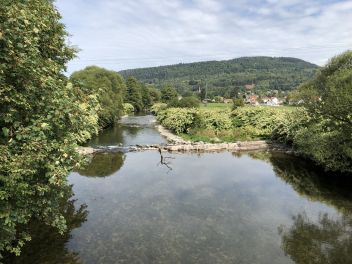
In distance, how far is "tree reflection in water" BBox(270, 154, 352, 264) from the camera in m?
17.5

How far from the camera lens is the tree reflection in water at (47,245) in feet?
54.0

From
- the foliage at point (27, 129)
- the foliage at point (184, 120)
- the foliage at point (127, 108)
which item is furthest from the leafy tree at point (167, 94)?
the foliage at point (27, 129)

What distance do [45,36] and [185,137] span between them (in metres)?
38.8

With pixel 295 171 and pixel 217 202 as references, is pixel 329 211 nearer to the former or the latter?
pixel 217 202

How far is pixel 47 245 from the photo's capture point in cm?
1794

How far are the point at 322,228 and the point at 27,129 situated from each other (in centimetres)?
1779

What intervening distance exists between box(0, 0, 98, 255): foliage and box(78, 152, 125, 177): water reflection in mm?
17989

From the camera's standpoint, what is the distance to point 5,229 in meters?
10.4

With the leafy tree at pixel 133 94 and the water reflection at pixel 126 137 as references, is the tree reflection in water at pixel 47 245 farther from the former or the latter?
the leafy tree at pixel 133 94

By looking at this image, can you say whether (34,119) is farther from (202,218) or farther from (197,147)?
(197,147)

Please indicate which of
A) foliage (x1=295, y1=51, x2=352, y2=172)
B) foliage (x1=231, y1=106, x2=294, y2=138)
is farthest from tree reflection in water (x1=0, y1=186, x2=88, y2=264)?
foliage (x1=231, y1=106, x2=294, y2=138)

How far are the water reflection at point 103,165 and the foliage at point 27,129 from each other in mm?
17989

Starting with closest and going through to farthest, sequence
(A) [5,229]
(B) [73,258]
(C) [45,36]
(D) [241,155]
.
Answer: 1. (A) [5,229]
2. (C) [45,36]
3. (B) [73,258]
4. (D) [241,155]

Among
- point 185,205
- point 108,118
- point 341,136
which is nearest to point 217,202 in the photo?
point 185,205
